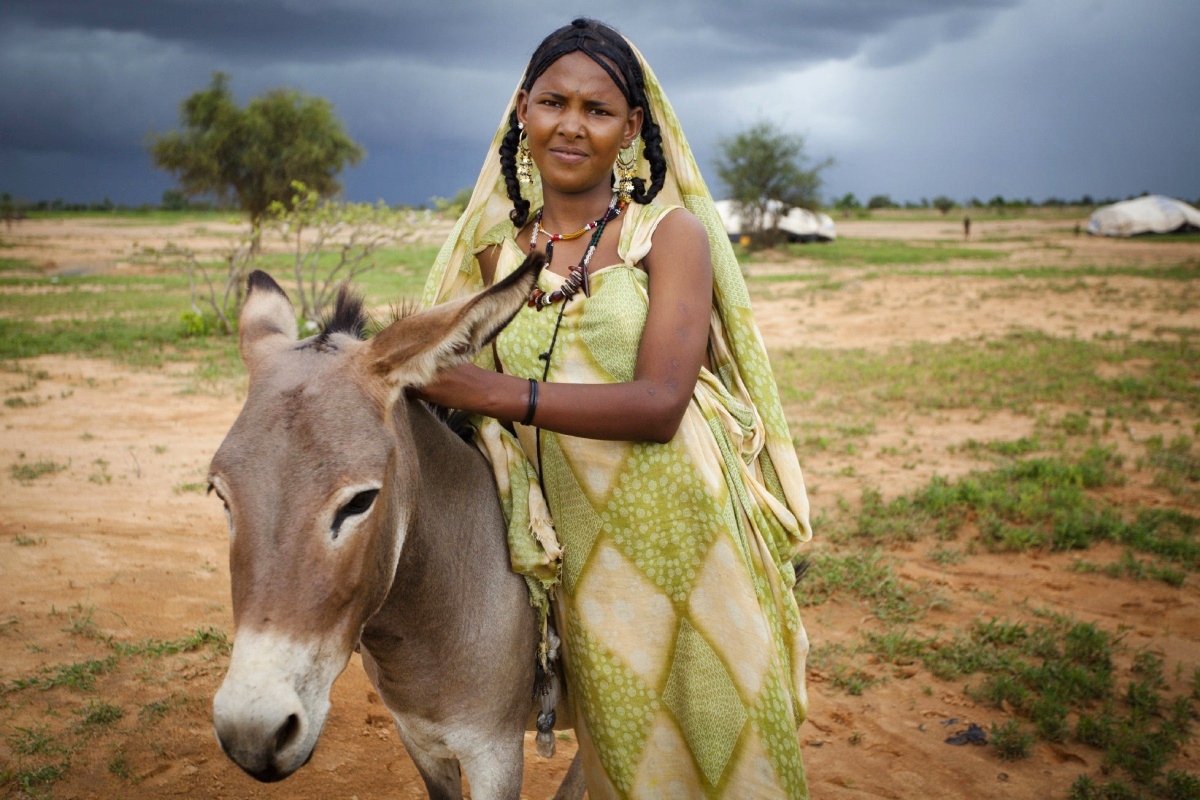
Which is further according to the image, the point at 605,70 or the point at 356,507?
the point at 605,70

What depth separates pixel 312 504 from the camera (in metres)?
1.49

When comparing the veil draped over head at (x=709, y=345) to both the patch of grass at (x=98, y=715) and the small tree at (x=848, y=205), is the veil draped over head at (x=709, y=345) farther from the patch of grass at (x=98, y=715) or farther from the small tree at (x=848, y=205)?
the small tree at (x=848, y=205)

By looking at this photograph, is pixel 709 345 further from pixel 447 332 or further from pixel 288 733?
pixel 288 733

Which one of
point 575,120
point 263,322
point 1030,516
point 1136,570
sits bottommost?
point 1136,570

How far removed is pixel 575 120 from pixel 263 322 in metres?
1.03

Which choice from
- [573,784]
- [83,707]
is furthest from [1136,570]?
[83,707]

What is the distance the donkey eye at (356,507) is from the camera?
1543 mm

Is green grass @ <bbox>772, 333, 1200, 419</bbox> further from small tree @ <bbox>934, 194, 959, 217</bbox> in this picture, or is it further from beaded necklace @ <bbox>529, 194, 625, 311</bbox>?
small tree @ <bbox>934, 194, 959, 217</bbox>

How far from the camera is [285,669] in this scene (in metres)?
1.41

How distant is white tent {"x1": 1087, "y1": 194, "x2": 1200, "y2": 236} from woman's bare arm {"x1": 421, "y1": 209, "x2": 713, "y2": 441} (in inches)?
1918

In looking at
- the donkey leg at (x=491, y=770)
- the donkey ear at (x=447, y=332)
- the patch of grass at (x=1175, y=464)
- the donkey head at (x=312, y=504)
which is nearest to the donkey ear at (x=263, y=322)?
the donkey head at (x=312, y=504)

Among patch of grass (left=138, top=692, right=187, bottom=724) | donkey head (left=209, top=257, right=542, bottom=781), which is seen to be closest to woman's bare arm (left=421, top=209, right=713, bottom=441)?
donkey head (left=209, top=257, right=542, bottom=781)

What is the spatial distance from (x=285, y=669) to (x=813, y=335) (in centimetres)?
1432

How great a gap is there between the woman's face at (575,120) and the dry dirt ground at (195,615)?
2.94 m
